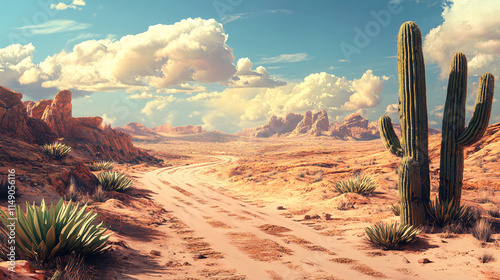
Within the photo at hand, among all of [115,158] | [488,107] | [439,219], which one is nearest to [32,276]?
[439,219]

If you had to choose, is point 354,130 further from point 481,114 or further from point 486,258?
point 486,258

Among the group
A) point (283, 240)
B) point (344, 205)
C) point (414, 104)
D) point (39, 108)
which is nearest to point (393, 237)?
point (283, 240)

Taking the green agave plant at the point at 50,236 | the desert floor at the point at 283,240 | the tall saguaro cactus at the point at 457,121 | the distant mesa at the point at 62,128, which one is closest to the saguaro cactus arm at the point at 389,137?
the tall saguaro cactus at the point at 457,121

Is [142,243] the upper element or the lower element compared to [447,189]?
lower

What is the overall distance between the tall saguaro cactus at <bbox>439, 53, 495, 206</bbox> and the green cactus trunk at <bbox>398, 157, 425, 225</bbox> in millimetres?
1206

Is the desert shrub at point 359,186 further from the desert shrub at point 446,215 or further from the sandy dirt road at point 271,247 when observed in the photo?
the desert shrub at point 446,215

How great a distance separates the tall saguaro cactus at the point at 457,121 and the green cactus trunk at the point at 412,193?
1206 mm

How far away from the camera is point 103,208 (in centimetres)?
1080

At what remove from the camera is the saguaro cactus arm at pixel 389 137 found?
9773 mm

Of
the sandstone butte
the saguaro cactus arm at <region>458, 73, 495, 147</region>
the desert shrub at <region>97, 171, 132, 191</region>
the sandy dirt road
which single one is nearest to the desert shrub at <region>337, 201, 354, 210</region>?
the sandy dirt road

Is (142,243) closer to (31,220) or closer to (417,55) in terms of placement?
(31,220)

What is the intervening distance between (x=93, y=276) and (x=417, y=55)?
11.1 metres

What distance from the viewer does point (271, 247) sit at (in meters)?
8.12

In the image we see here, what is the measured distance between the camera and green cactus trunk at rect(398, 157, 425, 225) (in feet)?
30.0
